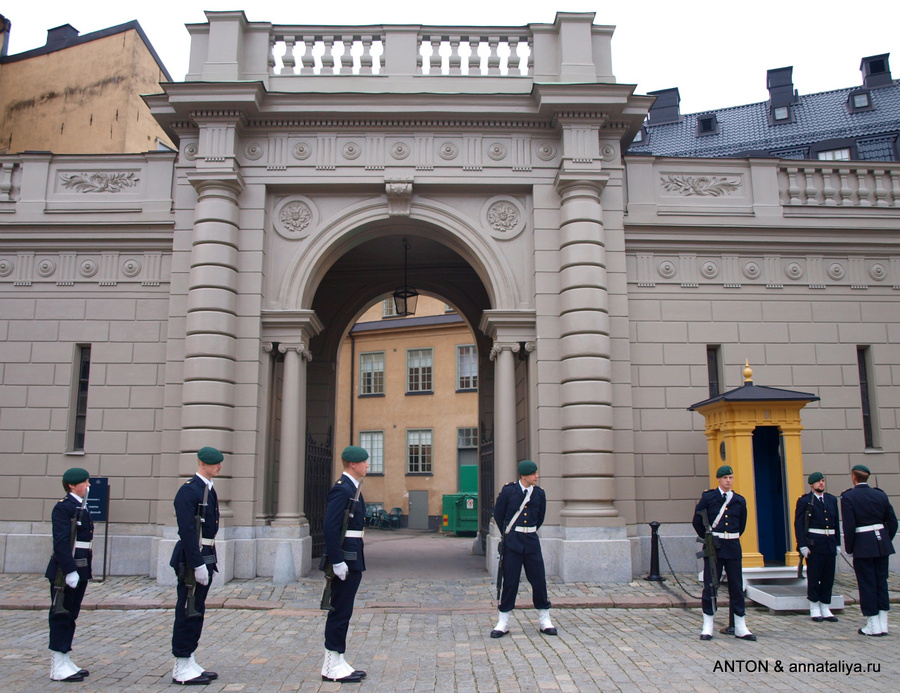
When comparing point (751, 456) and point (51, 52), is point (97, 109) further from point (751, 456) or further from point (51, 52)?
point (751, 456)

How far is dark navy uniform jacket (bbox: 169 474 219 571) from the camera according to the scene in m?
6.37

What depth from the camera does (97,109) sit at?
19875 millimetres

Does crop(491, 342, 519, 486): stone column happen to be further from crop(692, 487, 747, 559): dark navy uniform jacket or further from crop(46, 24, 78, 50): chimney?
crop(46, 24, 78, 50): chimney

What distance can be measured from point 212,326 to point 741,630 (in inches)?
334

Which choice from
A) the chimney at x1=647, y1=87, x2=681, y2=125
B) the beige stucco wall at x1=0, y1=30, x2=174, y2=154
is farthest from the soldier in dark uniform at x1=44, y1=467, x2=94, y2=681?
the chimney at x1=647, y1=87, x2=681, y2=125

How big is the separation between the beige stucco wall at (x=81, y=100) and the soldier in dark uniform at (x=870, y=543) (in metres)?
17.6

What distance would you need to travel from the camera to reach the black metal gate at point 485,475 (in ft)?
49.9

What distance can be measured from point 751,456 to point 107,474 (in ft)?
32.8

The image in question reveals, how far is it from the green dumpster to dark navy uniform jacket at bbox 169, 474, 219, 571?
17.5 m

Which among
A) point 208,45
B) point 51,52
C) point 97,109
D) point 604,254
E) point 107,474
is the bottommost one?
point 107,474

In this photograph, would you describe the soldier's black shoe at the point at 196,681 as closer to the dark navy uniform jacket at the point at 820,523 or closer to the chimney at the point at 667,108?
the dark navy uniform jacket at the point at 820,523

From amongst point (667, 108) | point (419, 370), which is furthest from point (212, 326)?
point (667, 108)

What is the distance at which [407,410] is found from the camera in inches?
1214

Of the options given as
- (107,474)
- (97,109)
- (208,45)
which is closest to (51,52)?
(97,109)
